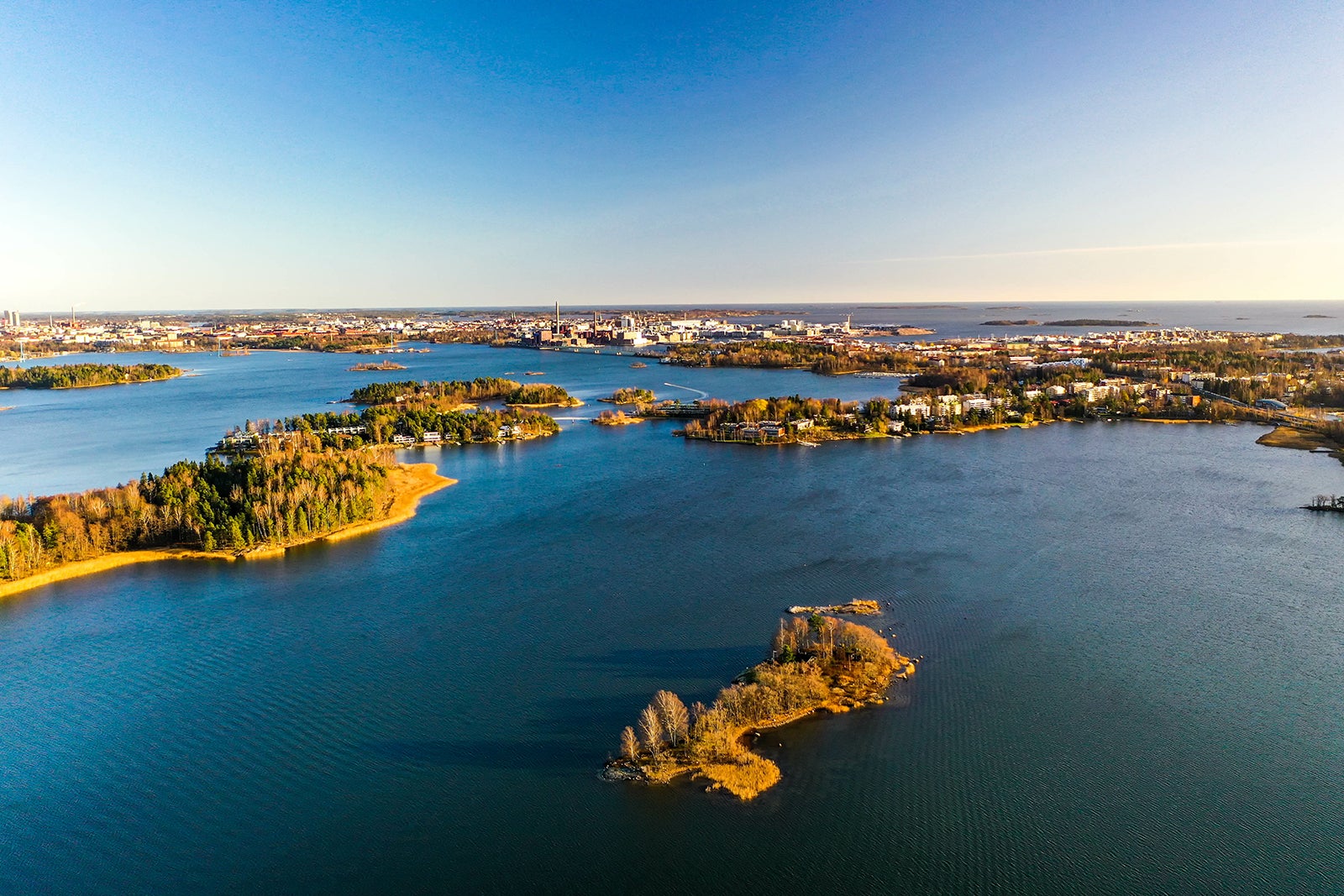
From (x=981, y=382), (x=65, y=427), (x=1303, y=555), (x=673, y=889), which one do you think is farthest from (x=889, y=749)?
(x=65, y=427)

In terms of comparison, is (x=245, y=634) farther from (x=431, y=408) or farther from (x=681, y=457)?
(x=431, y=408)

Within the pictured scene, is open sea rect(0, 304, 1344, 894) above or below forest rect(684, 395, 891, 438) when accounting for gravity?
below

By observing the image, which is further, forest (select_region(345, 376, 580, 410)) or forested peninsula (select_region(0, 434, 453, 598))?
forest (select_region(345, 376, 580, 410))

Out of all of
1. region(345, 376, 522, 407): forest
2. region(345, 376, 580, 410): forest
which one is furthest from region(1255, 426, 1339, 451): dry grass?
region(345, 376, 522, 407): forest

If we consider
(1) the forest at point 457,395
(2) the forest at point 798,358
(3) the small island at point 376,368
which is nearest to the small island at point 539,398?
(1) the forest at point 457,395

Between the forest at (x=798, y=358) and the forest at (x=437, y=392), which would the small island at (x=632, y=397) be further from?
the forest at (x=798, y=358)

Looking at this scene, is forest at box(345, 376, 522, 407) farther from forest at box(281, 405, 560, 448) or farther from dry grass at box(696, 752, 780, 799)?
dry grass at box(696, 752, 780, 799)
